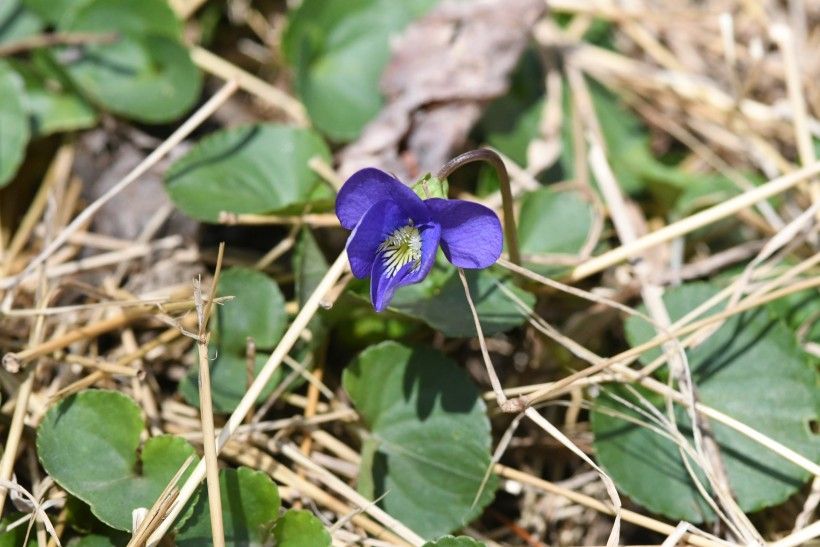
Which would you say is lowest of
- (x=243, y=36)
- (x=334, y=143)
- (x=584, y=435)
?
(x=584, y=435)

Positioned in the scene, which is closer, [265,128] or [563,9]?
[265,128]

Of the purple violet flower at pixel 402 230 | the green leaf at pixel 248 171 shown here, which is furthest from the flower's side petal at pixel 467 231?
the green leaf at pixel 248 171

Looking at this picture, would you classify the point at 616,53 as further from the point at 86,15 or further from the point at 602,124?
the point at 86,15

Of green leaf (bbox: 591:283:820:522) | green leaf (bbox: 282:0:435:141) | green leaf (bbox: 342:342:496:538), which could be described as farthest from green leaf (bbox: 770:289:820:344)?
green leaf (bbox: 282:0:435:141)

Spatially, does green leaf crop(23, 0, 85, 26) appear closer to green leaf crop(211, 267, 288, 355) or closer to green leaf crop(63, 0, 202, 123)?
green leaf crop(63, 0, 202, 123)

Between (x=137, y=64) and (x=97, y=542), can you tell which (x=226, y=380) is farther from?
(x=137, y=64)

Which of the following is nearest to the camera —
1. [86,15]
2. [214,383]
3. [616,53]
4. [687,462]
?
→ [687,462]

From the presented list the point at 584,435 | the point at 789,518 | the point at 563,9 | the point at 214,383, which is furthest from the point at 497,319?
the point at 563,9
